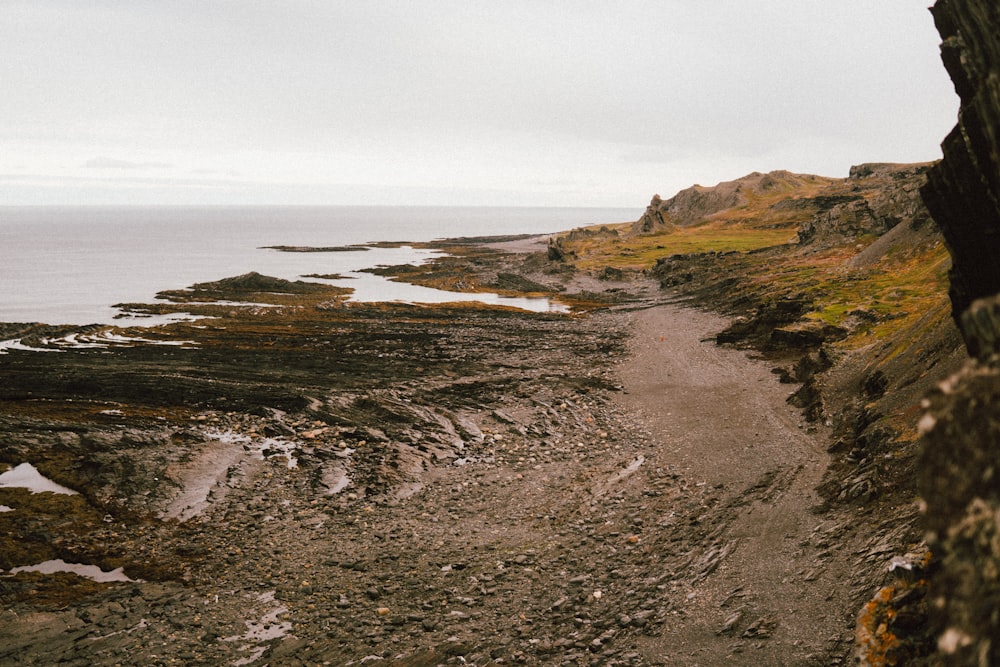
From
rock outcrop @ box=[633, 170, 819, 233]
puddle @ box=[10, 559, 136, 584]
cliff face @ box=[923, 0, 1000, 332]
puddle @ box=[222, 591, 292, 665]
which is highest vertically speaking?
rock outcrop @ box=[633, 170, 819, 233]

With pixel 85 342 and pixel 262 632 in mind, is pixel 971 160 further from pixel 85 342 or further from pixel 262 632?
pixel 85 342

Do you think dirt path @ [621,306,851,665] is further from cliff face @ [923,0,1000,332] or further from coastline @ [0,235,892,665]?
cliff face @ [923,0,1000,332]

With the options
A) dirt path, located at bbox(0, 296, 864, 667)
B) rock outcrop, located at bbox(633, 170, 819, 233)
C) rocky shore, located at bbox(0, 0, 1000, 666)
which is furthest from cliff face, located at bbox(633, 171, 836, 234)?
dirt path, located at bbox(0, 296, 864, 667)

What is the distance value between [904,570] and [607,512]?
12068 mm

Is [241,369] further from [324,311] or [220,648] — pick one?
[220,648]

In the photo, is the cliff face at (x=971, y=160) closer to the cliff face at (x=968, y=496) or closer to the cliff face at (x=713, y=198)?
the cliff face at (x=968, y=496)

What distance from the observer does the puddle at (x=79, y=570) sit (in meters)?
19.2

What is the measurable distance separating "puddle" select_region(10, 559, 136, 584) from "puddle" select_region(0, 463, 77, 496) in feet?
19.1

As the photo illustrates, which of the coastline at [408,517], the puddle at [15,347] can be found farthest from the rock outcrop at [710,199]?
the puddle at [15,347]

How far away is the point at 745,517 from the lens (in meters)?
20.1

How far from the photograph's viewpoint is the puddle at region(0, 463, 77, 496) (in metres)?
25.1

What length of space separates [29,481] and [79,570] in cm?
946

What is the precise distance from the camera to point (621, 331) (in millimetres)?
58188

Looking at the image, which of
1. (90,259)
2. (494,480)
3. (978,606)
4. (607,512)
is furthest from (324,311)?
(90,259)
